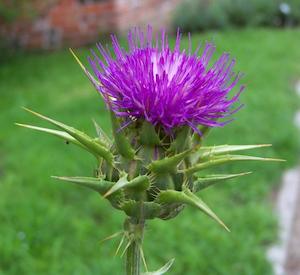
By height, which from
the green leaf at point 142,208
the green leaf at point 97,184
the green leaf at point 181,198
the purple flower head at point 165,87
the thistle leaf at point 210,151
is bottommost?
the green leaf at point 142,208

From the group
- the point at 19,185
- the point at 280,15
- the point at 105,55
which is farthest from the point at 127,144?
the point at 280,15

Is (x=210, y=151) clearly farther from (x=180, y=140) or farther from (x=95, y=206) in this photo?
(x=95, y=206)

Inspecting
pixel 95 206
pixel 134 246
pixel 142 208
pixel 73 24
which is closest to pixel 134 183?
A: pixel 142 208

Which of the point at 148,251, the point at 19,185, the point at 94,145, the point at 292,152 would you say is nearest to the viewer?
the point at 94,145

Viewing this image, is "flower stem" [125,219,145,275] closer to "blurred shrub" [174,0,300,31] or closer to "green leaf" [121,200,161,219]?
"green leaf" [121,200,161,219]

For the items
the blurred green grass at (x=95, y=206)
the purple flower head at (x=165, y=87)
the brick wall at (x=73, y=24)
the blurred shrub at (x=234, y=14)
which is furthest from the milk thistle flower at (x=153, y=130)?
the blurred shrub at (x=234, y=14)

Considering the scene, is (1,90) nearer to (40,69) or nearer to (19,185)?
(40,69)

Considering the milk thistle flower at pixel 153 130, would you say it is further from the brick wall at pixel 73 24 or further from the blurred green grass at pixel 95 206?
the brick wall at pixel 73 24
